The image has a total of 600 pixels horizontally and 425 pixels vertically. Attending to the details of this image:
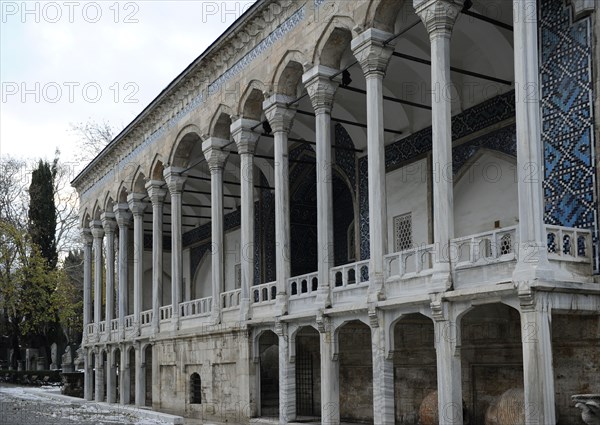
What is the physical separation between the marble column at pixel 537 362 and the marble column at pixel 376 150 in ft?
10.5

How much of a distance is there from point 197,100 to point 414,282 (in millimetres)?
9818

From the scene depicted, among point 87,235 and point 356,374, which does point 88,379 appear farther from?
point 356,374

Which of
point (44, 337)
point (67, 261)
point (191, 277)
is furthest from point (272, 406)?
point (67, 261)

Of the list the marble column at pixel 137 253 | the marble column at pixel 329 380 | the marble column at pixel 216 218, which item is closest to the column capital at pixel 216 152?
the marble column at pixel 216 218

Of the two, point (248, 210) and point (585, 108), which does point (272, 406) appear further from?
point (585, 108)

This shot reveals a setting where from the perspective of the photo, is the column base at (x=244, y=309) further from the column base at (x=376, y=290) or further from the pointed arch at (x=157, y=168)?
the pointed arch at (x=157, y=168)

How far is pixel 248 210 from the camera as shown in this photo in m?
17.2

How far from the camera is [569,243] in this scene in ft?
33.7

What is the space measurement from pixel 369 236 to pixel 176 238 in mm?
6350

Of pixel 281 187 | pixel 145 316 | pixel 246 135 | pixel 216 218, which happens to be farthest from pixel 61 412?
pixel 281 187

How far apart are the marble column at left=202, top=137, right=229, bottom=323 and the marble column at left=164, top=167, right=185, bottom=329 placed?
2169 millimetres

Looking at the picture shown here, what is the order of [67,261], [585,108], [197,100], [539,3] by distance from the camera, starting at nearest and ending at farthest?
[585,108]
[539,3]
[197,100]
[67,261]

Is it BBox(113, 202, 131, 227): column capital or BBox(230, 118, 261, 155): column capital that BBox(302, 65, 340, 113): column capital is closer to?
BBox(230, 118, 261, 155): column capital

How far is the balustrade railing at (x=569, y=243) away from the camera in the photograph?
10039 mm
